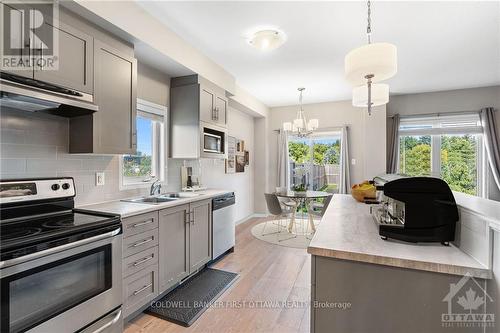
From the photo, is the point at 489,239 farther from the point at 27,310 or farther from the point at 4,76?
the point at 4,76

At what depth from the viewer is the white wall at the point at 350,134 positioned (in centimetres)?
502

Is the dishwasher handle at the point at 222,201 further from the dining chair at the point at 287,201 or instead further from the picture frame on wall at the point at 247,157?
the picture frame on wall at the point at 247,157

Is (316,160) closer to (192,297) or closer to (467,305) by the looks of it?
(192,297)

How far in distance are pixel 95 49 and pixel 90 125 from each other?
1.98ft

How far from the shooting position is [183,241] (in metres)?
2.57

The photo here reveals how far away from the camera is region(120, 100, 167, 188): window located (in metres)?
2.68

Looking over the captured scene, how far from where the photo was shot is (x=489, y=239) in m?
0.96

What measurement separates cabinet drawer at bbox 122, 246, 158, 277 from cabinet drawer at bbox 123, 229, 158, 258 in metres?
0.04

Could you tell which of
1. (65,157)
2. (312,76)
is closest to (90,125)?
(65,157)

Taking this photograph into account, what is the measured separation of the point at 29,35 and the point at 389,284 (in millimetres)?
2465

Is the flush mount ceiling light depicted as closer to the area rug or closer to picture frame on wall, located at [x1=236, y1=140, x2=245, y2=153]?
picture frame on wall, located at [x1=236, y1=140, x2=245, y2=153]

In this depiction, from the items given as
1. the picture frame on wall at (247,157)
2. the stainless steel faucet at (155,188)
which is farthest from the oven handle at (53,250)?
the picture frame on wall at (247,157)

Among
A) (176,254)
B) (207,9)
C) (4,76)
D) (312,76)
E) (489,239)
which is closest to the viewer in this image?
(489,239)

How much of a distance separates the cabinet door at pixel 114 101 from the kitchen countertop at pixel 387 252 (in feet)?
5.99
